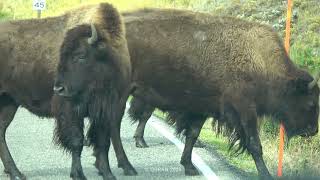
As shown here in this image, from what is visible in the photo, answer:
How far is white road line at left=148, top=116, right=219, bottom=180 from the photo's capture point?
1102 cm

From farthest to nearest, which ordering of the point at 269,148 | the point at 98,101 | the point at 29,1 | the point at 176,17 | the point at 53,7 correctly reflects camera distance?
the point at 29,1 → the point at 53,7 → the point at 269,148 → the point at 176,17 → the point at 98,101

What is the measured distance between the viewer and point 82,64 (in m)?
10.1

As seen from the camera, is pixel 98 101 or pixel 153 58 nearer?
pixel 98 101

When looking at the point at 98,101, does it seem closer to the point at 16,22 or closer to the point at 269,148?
the point at 16,22

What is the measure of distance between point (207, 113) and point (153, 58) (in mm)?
1102

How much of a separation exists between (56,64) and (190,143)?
2.36 m

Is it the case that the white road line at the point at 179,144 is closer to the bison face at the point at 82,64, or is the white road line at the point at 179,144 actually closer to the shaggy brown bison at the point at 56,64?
the shaggy brown bison at the point at 56,64

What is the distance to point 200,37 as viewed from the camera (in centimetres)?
1170

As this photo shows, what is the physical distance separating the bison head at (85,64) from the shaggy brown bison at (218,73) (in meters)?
1.13

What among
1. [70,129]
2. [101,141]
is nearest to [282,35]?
[101,141]

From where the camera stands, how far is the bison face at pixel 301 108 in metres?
11.7

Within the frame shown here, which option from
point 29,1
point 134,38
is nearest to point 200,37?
point 134,38

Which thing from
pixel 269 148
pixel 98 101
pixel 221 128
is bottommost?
pixel 269 148

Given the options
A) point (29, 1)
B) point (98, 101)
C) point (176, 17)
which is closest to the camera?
point (98, 101)
